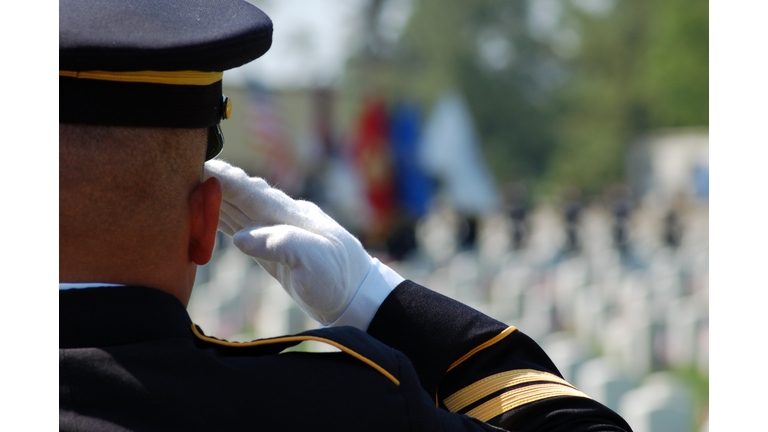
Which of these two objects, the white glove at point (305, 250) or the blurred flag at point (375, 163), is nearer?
the white glove at point (305, 250)

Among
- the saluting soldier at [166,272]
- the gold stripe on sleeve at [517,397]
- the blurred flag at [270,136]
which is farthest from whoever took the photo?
the blurred flag at [270,136]

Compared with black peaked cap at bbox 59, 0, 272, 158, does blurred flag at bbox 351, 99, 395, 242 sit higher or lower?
lower

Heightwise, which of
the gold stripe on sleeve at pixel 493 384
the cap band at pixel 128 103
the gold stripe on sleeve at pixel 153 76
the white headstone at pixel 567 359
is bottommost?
the white headstone at pixel 567 359

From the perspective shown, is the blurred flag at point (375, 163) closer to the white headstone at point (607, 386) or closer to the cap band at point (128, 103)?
the white headstone at point (607, 386)

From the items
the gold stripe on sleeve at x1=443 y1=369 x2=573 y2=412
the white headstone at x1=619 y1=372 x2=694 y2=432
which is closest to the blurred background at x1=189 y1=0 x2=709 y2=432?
the white headstone at x1=619 y1=372 x2=694 y2=432

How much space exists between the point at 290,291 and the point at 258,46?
0.43 meters

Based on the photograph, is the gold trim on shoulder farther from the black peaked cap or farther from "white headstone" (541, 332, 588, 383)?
"white headstone" (541, 332, 588, 383)

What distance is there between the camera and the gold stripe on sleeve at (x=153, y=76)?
3.11 feet

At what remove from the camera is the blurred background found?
255 inches

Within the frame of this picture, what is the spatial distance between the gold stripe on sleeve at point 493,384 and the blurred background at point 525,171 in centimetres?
283

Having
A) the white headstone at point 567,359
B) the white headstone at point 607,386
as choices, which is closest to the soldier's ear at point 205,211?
the white headstone at point 607,386

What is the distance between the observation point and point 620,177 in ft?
130

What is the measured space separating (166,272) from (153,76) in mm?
274

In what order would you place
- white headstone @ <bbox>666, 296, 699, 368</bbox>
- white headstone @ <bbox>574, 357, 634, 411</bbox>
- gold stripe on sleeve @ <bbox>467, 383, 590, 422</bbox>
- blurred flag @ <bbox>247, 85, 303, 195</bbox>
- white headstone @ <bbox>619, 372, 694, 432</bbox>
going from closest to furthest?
gold stripe on sleeve @ <bbox>467, 383, 590, 422</bbox> < white headstone @ <bbox>619, 372, 694, 432</bbox> < white headstone @ <bbox>574, 357, 634, 411</bbox> < white headstone @ <bbox>666, 296, 699, 368</bbox> < blurred flag @ <bbox>247, 85, 303, 195</bbox>
